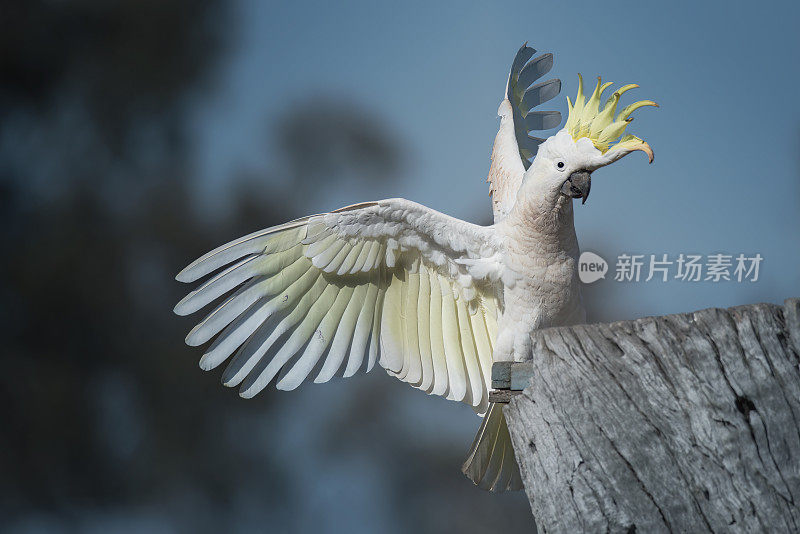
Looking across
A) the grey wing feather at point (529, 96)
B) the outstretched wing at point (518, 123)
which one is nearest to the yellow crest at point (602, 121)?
the outstretched wing at point (518, 123)

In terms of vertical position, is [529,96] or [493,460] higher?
[529,96]

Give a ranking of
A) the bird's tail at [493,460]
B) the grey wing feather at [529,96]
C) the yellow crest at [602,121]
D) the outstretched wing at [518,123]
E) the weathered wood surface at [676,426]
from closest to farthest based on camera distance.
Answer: the weathered wood surface at [676,426], the yellow crest at [602,121], the bird's tail at [493,460], the outstretched wing at [518,123], the grey wing feather at [529,96]

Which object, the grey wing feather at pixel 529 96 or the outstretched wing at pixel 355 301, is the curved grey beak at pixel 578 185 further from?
the grey wing feather at pixel 529 96

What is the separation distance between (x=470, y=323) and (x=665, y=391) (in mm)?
831

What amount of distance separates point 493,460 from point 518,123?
2.97 ft

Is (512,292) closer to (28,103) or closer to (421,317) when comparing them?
(421,317)

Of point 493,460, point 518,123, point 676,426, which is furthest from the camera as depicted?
point 518,123

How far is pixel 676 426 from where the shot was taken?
876 millimetres

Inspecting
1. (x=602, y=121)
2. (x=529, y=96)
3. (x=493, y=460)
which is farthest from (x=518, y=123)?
(x=493, y=460)

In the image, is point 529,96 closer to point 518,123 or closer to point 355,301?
point 518,123

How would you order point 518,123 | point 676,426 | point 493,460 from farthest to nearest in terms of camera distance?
point 518,123 < point 493,460 < point 676,426

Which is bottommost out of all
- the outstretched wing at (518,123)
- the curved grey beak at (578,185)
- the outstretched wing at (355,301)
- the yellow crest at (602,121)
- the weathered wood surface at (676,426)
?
the weathered wood surface at (676,426)

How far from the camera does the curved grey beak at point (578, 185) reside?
145cm

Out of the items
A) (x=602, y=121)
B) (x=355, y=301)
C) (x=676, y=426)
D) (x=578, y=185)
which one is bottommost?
(x=676, y=426)
